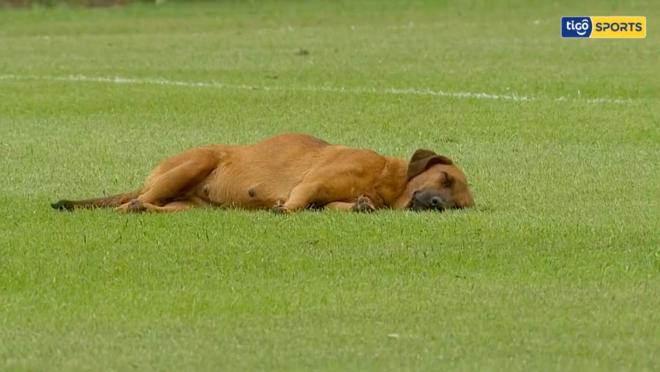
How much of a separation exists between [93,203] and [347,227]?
1.98m

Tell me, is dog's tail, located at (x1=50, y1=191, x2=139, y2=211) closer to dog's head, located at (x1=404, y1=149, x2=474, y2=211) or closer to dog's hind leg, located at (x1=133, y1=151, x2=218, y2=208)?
dog's hind leg, located at (x1=133, y1=151, x2=218, y2=208)

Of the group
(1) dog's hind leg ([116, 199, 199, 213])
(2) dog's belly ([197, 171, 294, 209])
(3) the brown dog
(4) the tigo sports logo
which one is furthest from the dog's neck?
(4) the tigo sports logo

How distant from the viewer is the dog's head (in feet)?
39.1

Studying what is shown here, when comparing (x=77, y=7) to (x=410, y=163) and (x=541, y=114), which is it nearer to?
(x=541, y=114)

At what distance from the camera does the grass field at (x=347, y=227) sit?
8172 mm

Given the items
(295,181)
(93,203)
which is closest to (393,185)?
(295,181)

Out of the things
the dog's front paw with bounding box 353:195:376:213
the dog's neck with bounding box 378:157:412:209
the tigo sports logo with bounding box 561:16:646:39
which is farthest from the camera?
the tigo sports logo with bounding box 561:16:646:39

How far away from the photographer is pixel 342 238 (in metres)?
10.9

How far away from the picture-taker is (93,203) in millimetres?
12266

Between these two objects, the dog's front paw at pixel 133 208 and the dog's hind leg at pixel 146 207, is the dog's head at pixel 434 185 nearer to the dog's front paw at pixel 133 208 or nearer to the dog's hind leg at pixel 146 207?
the dog's hind leg at pixel 146 207

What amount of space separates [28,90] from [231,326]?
14086 mm

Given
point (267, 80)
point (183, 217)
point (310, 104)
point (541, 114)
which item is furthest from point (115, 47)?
point (183, 217)

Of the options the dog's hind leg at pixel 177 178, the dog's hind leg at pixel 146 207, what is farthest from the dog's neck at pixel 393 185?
the dog's hind leg at pixel 146 207

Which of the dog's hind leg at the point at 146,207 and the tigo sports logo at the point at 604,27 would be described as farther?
the tigo sports logo at the point at 604,27
